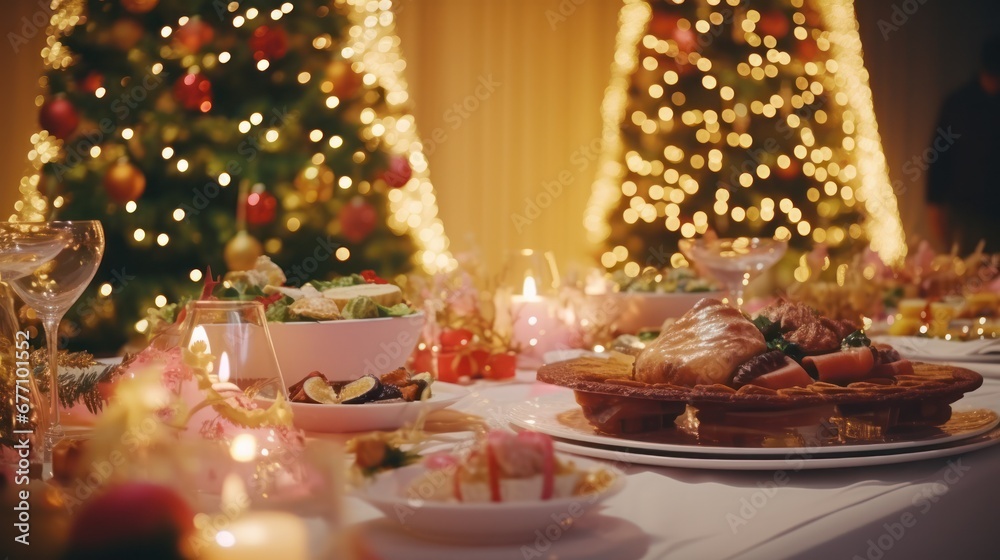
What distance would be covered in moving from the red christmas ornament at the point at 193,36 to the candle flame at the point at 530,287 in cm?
278

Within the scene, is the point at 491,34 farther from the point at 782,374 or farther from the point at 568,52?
the point at 782,374

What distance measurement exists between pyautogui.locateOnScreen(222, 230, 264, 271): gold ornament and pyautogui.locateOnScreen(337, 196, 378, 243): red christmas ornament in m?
0.44

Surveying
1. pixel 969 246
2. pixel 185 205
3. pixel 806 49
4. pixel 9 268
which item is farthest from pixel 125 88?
pixel 969 246

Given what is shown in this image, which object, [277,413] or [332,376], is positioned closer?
[277,413]

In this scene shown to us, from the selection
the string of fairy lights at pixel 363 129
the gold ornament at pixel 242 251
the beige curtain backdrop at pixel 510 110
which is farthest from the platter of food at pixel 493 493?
the beige curtain backdrop at pixel 510 110

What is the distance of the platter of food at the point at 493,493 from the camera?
0.66 meters

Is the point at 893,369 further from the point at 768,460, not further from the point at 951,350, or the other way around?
the point at 951,350

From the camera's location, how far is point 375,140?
178 inches

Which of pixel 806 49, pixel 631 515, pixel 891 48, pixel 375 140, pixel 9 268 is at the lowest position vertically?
pixel 631 515

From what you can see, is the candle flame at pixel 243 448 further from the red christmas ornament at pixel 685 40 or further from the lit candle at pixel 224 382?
the red christmas ornament at pixel 685 40

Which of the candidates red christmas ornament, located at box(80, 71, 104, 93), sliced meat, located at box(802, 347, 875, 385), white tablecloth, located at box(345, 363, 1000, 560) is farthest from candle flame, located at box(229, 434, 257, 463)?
red christmas ornament, located at box(80, 71, 104, 93)

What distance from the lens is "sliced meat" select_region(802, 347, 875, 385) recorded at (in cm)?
113

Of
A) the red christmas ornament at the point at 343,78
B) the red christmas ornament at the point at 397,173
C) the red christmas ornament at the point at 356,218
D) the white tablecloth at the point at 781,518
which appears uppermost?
the red christmas ornament at the point at 343,78

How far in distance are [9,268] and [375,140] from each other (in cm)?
363
